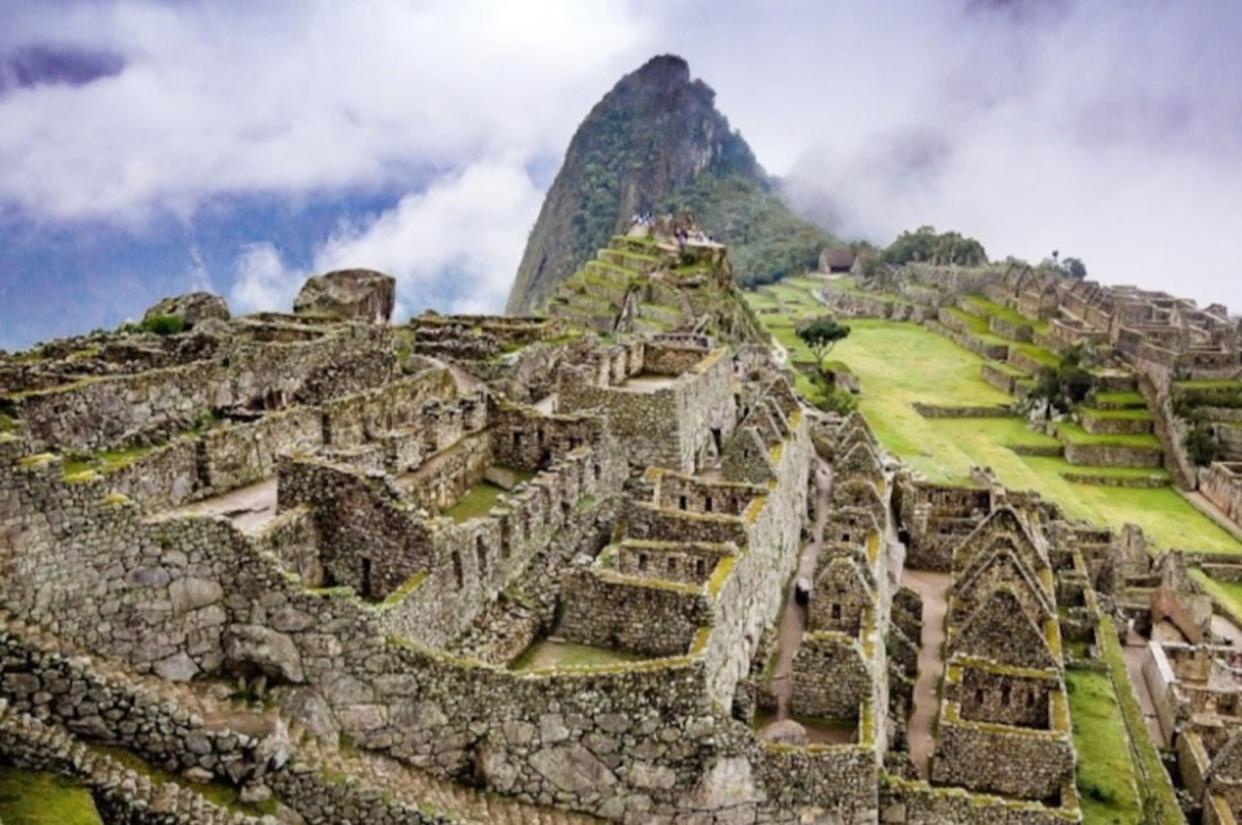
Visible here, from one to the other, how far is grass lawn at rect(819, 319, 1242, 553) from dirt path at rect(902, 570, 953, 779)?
18.4m

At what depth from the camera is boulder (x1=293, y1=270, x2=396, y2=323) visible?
39281 millimetres

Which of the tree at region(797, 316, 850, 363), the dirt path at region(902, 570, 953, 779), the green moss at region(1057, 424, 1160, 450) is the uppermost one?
the tree at region(797, 316, 850, 363)

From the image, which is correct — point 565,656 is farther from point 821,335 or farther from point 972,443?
point 821,335

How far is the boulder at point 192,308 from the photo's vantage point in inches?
1331

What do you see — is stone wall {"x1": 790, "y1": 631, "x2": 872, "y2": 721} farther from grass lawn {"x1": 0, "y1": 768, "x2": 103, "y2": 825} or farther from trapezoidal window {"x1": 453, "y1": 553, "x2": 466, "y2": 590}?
grass lawn {"x1": 0, "y1": 768, "x2": 103, "y2": 825}

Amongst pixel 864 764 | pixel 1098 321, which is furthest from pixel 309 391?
pixel 1098 321

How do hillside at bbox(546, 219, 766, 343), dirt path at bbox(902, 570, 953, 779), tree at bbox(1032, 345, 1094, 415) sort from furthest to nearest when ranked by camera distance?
1. tree at bbox(1032, 345, 1094, 415)
2. hillside at bbox(546, 219, 766, 343)
3. dirt path at bbox(902, 570, 953, 779)

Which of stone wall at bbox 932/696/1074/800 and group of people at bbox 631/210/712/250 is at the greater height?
group of people at bbox 631/210/712/250

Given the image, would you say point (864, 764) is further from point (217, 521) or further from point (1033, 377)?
point (1033, 377)

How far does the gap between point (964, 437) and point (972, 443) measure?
1964 millimetres

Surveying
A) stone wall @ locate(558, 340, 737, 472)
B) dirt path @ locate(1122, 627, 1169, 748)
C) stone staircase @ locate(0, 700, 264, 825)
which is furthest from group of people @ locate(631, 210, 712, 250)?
stone staircase @ locate(0, 700, 264, 825)

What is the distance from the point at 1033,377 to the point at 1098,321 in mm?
18794

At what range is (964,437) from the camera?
249 ft

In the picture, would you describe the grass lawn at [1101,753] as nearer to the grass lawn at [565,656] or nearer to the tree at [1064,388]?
the grass lawn at [565,656]
